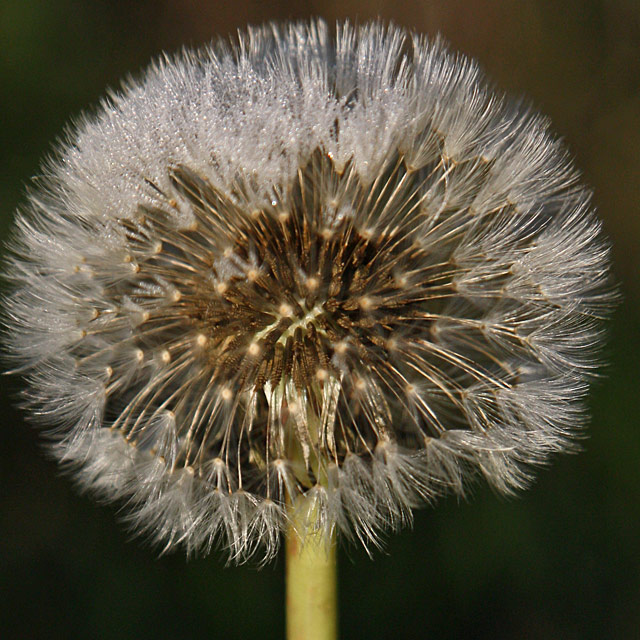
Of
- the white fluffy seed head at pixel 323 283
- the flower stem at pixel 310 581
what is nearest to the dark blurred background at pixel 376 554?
the flower stem at pixel 310 581

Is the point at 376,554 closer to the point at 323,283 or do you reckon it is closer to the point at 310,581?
the point at 310,581

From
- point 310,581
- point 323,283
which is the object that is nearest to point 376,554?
point 310,581

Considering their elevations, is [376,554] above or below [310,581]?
above

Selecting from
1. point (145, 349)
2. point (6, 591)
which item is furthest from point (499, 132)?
point (6, 591)

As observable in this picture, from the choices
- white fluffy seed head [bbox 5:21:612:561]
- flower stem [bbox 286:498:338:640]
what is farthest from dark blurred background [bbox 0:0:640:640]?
white fluffy seed head [bbox 5:21:612:561]

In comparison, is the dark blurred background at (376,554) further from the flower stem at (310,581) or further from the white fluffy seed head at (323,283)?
the white fluffy seed head at (323,283)
